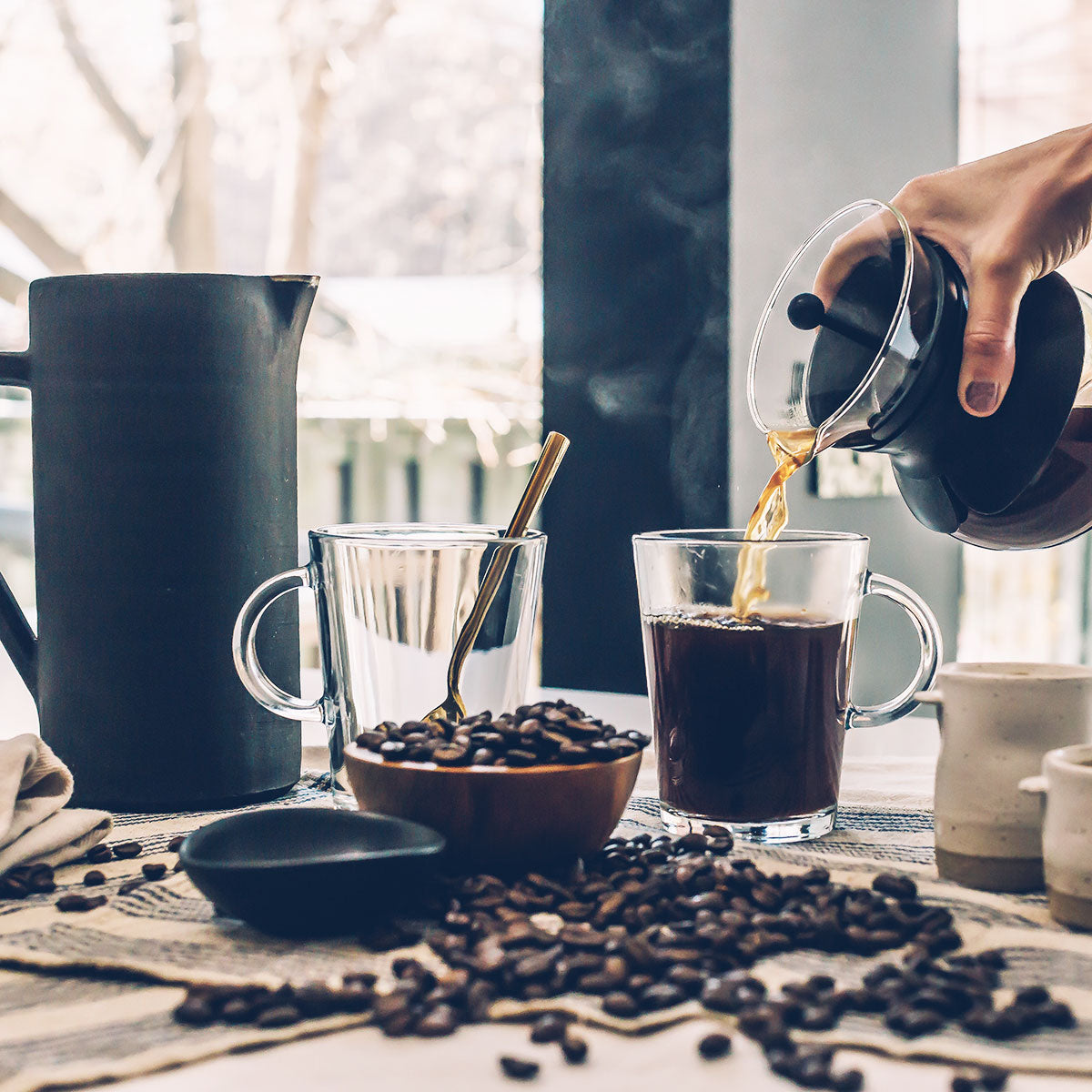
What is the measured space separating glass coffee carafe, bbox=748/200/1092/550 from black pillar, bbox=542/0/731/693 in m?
0.58

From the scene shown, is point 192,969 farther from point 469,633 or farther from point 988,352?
point 988,352

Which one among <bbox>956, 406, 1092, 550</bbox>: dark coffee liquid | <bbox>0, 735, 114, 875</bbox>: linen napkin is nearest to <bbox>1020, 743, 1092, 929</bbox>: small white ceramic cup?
<bbox>956, 406, 1092, 550</bbox>: dark coffee liquid

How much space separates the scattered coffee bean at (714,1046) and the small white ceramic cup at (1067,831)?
296 mm

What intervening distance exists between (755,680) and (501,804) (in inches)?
9.4

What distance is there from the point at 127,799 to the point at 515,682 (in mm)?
351

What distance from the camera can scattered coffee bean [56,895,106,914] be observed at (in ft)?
2.94

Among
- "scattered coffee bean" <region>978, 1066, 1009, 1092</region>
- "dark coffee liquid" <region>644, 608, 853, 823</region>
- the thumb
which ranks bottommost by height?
"scattered coffee bean" <region>978, 1066, 1009, 1092</region>

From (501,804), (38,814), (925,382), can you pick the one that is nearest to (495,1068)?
(501,804)

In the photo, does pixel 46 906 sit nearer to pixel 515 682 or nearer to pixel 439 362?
pixel 515 682

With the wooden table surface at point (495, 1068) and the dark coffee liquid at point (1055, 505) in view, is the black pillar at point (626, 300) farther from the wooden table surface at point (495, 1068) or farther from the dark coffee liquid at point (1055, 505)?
the wooden table surface at point (495, 1068)

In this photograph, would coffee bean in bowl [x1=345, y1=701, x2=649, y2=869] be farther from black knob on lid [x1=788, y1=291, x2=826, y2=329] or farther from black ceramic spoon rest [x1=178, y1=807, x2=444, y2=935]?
black knob on lid [x1=788, y1=291, x2=826, y2=329]

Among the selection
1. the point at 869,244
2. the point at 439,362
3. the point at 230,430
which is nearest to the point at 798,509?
→ the point at 869,244

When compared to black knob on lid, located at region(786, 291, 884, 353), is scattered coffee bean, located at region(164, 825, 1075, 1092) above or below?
below

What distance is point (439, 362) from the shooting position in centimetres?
493
